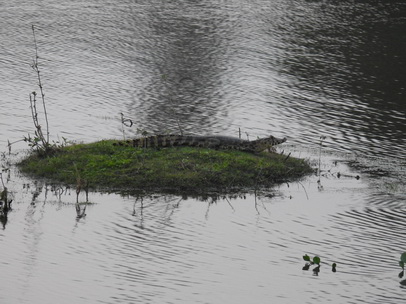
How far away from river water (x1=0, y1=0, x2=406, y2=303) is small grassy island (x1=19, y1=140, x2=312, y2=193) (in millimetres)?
282

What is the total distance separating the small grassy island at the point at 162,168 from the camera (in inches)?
481

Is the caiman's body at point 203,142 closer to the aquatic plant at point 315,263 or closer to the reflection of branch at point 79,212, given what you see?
the reflection of branch at point 79,212

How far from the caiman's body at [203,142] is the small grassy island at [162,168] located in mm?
130

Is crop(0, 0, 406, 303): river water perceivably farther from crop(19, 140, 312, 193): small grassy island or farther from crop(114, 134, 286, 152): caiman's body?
crop(114, 134, 286, 152): caiman's body

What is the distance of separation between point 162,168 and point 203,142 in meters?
1.21

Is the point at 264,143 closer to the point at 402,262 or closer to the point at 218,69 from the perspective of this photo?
the point at 402,262

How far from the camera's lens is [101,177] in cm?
1229

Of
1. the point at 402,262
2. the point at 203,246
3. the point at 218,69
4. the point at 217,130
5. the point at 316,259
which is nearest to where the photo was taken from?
the point at 402,262

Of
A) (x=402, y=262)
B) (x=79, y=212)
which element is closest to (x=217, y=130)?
(x=79, y=212)

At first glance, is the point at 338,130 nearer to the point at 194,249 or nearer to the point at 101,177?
the point at 101,177

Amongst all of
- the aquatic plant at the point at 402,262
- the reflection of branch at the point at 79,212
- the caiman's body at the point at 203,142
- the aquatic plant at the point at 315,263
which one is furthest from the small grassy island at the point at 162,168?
the aquatic plant at the point at 402,262

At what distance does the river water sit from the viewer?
968cm

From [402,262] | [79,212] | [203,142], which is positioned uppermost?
[203,142]

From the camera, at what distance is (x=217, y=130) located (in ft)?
52.2
